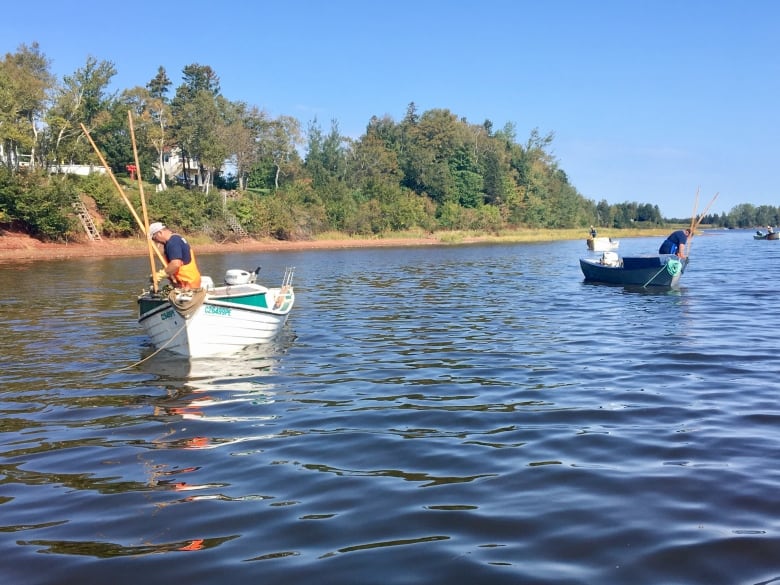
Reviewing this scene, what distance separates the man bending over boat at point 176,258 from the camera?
39.2ft

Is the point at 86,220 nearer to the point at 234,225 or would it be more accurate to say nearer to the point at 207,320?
the point at 234,225

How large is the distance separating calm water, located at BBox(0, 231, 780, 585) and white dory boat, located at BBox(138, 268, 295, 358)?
511 mm

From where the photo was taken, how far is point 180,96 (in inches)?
3551

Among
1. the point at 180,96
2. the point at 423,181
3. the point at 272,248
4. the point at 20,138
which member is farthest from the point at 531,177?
the point at 20,138

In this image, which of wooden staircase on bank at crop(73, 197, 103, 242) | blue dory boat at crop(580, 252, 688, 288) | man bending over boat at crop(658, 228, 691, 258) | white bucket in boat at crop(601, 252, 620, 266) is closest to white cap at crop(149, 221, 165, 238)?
blue dory boat at crop(580, 252, 688, 288)

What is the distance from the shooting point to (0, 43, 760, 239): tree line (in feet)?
184

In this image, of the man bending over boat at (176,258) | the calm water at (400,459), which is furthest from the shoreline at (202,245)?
the calm water at (400,459)

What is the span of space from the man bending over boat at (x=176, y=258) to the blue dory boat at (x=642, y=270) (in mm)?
17348

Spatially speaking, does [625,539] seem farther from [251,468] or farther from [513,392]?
[513,392]

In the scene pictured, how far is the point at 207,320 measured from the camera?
479 inches

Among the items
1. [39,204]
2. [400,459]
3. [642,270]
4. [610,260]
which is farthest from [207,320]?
[39,204]

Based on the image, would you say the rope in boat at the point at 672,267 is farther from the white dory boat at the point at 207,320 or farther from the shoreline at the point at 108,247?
the shoreline at the point at 108,247

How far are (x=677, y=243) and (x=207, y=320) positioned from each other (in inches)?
751

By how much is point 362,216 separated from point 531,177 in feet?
168
